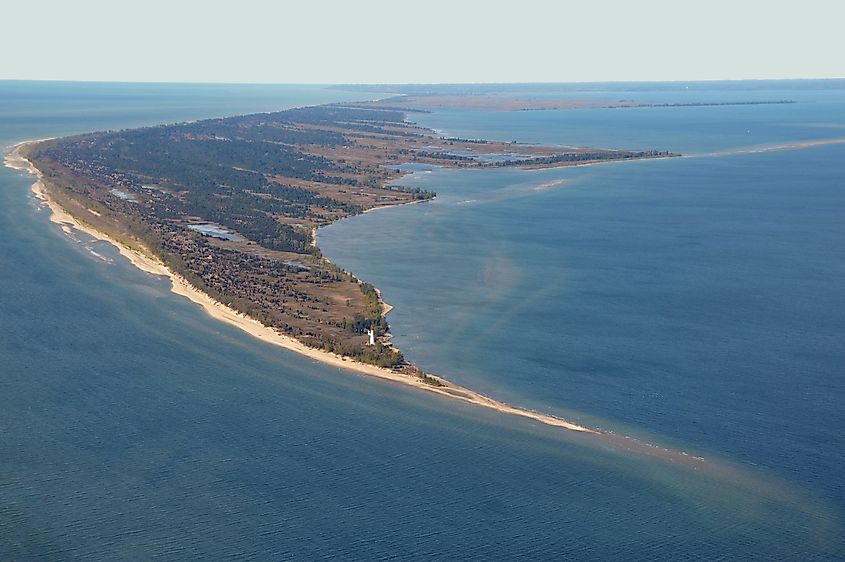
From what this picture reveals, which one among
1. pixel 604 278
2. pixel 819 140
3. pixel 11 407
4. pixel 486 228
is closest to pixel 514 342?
pixel 604 278

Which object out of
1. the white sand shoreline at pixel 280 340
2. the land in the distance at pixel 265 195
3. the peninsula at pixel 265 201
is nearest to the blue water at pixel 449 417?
the white sand shoreline at pixel 280 340

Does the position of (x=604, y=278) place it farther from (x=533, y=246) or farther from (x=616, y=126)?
A: (x=616, y=126)

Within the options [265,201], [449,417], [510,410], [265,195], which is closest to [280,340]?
[449,417]

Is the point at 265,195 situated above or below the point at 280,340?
below

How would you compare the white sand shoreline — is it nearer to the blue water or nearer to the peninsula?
the peninsula

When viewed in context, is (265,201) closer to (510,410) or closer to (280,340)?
(280,340)

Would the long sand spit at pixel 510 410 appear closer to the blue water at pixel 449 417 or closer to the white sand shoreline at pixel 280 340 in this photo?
the white sand shoreline at pixel 280 340
